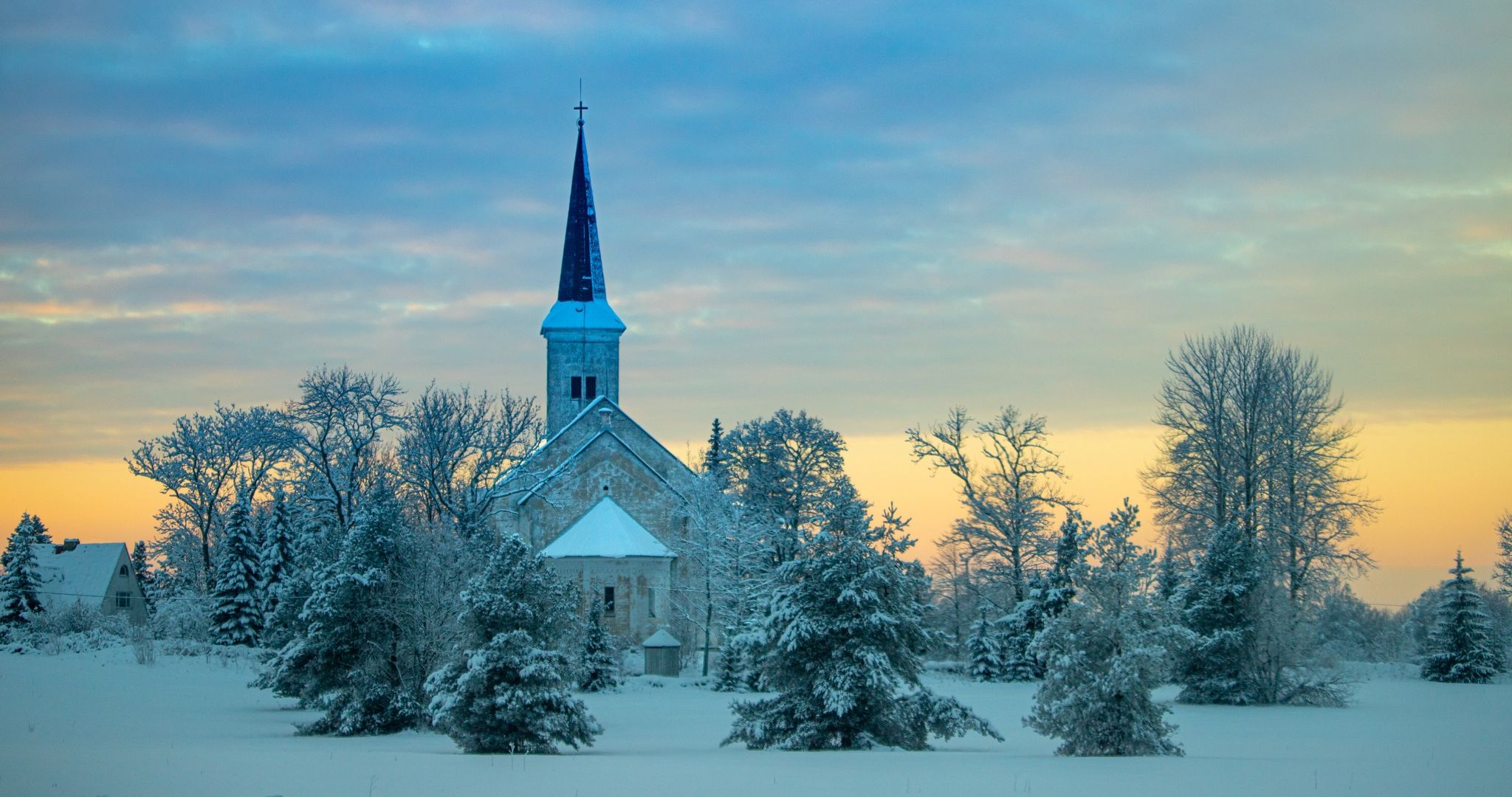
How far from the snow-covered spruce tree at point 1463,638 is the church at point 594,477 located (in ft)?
85.8

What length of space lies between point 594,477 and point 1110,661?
39.8 m

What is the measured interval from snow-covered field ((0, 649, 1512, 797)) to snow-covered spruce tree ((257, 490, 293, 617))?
604 inches

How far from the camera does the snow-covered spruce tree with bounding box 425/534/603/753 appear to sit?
21.1m

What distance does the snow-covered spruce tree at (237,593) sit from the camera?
49.1 meters

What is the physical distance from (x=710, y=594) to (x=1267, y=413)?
2059cm

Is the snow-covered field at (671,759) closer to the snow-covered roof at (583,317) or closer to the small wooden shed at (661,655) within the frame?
the small wooden shed at (661,655)

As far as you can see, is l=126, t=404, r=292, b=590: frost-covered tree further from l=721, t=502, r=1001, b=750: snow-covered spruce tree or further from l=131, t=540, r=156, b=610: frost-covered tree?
l=721, t=502, r=1001, b=750: snow-covered spruce tree

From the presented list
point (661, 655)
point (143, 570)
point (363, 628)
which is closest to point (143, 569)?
point (143, 570)

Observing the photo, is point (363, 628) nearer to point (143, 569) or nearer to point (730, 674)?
point (730, 674)

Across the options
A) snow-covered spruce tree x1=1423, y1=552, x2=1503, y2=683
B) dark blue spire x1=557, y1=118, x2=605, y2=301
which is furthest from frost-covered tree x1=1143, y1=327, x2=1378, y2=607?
dark blue spire x1=557, y1=118, x2=605, y2=301

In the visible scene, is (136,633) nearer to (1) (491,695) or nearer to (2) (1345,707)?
(1) (491,695)

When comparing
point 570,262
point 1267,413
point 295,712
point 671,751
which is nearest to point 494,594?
point 671,751

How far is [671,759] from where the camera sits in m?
20.6

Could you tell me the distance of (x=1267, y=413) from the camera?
4581cm
